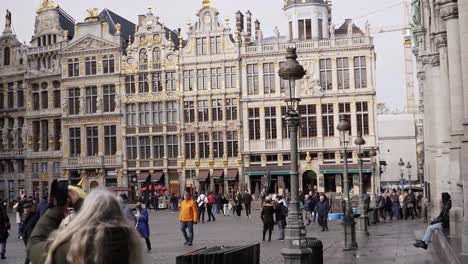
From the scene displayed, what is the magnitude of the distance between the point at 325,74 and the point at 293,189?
4030cm

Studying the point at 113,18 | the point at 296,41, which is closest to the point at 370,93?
the point at 296,41

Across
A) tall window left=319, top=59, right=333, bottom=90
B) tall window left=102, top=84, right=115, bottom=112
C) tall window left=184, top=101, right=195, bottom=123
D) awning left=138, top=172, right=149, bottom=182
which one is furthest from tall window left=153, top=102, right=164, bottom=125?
tall window left=319, top=59, right=333, bottom=90

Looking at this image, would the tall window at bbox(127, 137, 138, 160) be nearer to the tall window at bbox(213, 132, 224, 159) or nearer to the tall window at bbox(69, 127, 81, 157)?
the tall window at bbox(69, 127, 81, 157)

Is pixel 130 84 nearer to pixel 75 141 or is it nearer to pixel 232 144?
pixel 75 141

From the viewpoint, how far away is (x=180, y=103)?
54.8 meters

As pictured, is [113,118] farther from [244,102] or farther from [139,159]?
[244,102]

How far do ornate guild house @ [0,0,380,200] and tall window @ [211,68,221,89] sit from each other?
0.27ft

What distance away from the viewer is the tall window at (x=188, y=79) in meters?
Answer: 54.8

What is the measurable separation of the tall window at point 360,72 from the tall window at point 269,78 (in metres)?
6.45

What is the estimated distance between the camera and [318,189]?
5041cm

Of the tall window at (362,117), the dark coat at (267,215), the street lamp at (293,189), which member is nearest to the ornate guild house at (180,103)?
the tall window at (362,117)

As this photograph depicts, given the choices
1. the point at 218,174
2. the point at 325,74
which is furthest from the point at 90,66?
the point at 325,74

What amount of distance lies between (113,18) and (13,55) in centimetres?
995

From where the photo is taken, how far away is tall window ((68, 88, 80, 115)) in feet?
192
